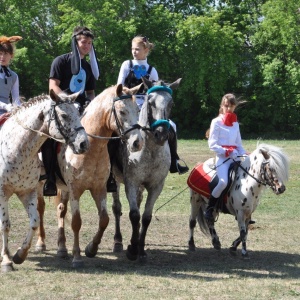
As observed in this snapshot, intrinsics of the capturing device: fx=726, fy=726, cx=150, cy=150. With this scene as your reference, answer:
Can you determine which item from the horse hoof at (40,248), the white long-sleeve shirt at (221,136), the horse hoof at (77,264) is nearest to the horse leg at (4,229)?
the horse hoof at (77,264)

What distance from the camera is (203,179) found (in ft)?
33.9

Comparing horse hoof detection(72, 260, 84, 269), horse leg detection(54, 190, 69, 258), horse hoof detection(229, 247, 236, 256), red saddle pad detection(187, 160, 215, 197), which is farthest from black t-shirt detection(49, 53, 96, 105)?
horse hoof detection(229, 247, 236, 256)

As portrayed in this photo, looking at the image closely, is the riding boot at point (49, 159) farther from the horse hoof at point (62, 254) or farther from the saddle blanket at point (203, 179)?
the saddle blanket at point (203, 179)

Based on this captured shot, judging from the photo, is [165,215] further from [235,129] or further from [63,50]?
[63,50]

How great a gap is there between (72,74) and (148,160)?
1566 millimetres

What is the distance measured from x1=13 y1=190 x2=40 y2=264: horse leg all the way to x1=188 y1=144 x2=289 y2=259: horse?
8.49ft

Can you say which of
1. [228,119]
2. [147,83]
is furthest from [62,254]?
[228,119]

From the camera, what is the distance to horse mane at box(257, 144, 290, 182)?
9.61 metres

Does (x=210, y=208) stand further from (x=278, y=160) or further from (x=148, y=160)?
(x=148, y=160)

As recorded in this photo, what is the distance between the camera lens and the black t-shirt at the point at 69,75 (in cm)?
957

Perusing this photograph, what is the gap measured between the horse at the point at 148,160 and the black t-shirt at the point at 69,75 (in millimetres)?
918

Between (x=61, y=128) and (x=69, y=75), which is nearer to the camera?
(x=61, y=128)

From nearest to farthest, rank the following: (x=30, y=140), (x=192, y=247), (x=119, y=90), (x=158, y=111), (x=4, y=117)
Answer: (x=30, y=140) < (x=119, y=90) < (x=158, y=111) < (x=4, y=117) < (x=192, y=247)

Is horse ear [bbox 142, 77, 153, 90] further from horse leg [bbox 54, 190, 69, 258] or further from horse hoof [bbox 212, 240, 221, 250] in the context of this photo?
horse hoof [bbox 212, 240, 221, 250]
